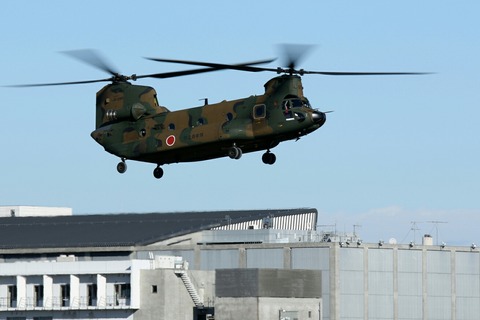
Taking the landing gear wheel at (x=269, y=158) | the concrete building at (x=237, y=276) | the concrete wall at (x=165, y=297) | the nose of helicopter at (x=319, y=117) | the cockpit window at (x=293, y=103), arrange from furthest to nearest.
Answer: the concrete wall at (x=165, y=297)
the concrete building at (x=237, y=276)
the landing gear wheel at (x=269, y=158)
the cockpit window at (x=293, y=103)
the nose of helicopter at (x=319, y=117)

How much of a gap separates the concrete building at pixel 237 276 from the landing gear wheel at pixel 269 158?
41.9 m

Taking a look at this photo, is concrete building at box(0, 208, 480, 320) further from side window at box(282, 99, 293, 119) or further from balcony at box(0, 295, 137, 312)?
side window at box(282, 99, 293, 119)

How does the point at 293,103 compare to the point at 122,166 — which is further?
the point at 122,166

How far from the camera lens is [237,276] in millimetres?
138000

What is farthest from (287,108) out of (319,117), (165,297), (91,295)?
(91,295)

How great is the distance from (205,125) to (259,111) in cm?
370

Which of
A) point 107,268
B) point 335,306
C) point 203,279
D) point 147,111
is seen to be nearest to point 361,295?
point 335,306

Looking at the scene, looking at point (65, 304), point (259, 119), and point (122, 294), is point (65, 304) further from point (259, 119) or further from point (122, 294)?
point (259, 119)

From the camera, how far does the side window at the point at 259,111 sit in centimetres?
9650

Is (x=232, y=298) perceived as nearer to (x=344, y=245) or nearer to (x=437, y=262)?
(x=344, y=245)

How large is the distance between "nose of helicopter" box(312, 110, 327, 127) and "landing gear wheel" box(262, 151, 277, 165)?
11.8 ft

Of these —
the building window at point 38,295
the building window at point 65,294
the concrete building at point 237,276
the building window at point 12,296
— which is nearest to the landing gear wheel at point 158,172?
the concrete building at point 237,276

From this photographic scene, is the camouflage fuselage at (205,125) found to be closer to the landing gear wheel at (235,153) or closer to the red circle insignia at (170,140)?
the red circle insignia at (170,140)

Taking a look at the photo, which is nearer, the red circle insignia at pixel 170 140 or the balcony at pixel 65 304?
A: the red circle insignia at pixel 170 140
